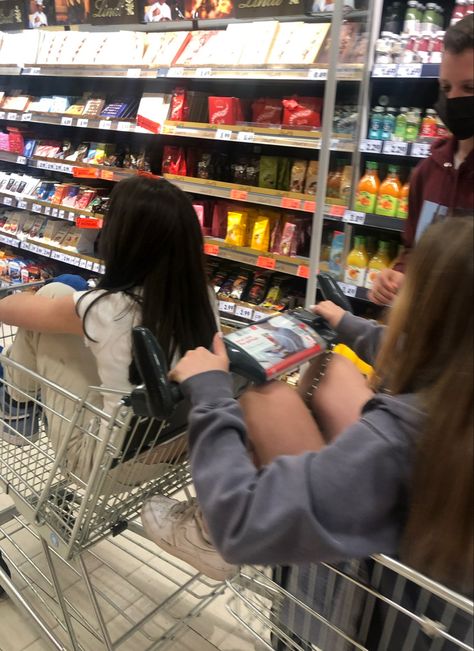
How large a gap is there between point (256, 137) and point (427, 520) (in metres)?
2.31

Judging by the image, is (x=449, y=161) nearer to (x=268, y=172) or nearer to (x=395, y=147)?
(x=395, y=147)

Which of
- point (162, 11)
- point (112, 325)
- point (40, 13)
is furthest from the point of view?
point (40, 13)

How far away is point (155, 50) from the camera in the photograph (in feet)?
10.4

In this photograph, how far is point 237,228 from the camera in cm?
298

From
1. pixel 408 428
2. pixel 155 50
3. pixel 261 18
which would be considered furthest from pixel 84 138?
pixel 408 428

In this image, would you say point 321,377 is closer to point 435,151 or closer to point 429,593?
point 429,593

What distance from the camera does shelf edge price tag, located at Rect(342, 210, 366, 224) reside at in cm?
241

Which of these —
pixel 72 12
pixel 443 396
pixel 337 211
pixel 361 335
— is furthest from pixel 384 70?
pixel 72 12

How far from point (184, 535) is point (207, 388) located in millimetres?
462

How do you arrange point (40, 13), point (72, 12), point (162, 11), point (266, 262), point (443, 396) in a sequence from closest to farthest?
point (443, 396), point (266, 262), point (162, 11), point (72, 12), point (40, 13)

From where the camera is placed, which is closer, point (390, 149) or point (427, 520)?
point (427, 520)

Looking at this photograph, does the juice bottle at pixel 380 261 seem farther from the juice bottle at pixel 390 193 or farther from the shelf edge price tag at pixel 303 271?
the shelf edge price tag at pixel 303 271

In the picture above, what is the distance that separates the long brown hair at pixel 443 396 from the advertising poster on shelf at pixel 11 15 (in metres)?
4.84

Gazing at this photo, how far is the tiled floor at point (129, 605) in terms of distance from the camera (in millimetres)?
1524
